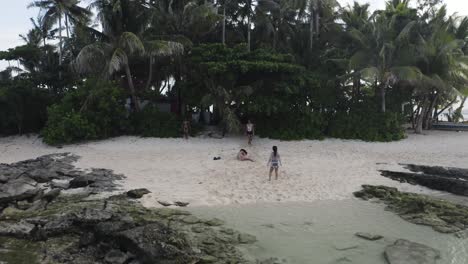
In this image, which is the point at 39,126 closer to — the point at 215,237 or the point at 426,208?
the point at 215,237

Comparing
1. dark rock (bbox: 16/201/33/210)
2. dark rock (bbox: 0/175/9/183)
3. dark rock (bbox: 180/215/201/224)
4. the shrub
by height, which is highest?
the shrub

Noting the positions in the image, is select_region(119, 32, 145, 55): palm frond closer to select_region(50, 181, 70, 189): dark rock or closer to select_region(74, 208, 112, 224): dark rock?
select_region(50, 181, 70, 189): dark rock

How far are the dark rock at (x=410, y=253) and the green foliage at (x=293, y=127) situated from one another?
13248 millimetres

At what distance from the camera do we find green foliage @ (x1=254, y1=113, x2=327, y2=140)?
21.1 m

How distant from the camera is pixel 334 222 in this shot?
9.40 m

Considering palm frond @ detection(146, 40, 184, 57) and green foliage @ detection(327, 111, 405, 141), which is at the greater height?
palm frond @ detection(146, 40, 184, 57)

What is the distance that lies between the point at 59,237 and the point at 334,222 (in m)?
6.46

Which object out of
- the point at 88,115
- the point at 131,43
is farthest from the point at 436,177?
the point at 88,115

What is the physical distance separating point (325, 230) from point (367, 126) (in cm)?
1364

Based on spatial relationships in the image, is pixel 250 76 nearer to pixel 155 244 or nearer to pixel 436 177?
pixel 436 177

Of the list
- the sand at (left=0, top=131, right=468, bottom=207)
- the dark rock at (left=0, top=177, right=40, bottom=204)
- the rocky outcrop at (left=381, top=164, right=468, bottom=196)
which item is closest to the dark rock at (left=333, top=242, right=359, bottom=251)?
the sand at (left=0, top=131, right=468, bottom=207)

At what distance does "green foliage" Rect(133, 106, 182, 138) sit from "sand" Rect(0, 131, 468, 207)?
0.89 m

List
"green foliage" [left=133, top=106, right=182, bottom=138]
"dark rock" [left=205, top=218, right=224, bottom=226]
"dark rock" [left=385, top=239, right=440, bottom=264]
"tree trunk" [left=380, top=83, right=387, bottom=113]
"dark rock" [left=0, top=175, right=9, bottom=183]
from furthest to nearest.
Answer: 1. "tree trunk" [left=380, top=83, right=387, bottom=113]
2. "green foliage" [left=133, top=106, right=182, bottom=138]
3. "dark rock" [left=0, top=175, right=9, bottom=183]
4. "dark rock" [left=205, top=218, right=224, bottom=226]
5. "dark rock" [left=385, top=239, right=440, bottom=264]

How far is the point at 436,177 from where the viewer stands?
1332 centimetres
